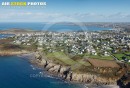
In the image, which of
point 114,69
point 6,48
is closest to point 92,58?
point 114,69

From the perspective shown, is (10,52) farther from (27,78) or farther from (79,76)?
(79,76)

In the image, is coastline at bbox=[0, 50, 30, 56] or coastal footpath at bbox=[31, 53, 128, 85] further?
coastline at bbox=[0, 50, 30, 56]

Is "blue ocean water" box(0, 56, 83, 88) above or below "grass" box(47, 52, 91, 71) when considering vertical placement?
below

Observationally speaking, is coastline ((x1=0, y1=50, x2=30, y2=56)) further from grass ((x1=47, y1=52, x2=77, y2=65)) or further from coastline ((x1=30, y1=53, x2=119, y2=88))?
coastline ((x1=30, y1=53, x2=119, y2=88))

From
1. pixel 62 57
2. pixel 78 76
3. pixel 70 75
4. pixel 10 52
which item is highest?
pixel 10 52

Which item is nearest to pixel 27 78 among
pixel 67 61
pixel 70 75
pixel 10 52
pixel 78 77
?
pixel 70 75

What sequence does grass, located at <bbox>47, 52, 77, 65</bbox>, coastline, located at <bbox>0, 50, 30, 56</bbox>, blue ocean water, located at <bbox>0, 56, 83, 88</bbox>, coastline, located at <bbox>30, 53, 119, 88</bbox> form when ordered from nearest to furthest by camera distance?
1. blue ocean water, located at <bbox>0, 56, 83, 88</bbox>
2. coastline, located at <bbox>30, 53, 119, 88</bbox>
3. grass, located at <bbox>47, 52, 77, 65</bbox>
4. coastline, located at <bbox>0, 50, 30, 56</bbox>

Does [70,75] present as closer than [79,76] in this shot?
No

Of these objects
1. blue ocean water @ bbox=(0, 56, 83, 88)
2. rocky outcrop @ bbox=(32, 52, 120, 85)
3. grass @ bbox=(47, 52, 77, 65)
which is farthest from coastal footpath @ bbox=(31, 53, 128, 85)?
grass @ bbox=(47, 52, 77, 65)
